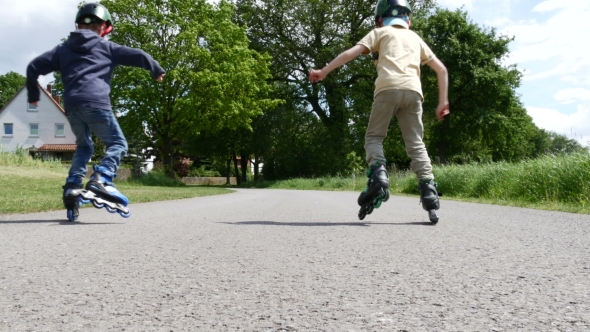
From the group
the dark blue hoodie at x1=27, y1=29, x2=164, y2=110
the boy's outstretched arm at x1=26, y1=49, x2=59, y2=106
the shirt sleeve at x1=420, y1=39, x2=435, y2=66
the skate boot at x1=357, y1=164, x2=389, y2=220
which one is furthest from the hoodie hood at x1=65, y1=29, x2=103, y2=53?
the shirt sleeve at x1=420, y1=39, x2=435, y2=66

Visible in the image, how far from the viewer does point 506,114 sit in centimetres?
3694

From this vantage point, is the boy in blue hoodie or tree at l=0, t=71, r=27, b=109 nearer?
the boy in blue hoodie

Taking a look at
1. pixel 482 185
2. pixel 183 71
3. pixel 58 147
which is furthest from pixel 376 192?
pixel 58 147

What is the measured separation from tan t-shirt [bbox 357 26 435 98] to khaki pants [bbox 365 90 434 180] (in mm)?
85

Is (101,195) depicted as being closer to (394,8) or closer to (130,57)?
(130,57)

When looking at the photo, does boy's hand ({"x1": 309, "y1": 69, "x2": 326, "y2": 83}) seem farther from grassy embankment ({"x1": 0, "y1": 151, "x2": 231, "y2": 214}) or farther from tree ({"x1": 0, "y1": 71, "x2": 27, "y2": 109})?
tree ({"x1": 0, "y1": 71, "x2": 27, "y2": 109})

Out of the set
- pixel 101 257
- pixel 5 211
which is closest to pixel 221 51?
pixel 5 211

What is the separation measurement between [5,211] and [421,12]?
116 ft

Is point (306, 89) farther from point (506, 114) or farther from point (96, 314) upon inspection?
point (96, 314)

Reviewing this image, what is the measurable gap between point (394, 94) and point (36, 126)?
52574 millimetres

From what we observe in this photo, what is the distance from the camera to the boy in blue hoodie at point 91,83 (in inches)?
199

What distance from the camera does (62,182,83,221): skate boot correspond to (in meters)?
5.02

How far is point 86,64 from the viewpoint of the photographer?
16.9ft

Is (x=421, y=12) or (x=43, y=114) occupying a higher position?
(x=421, y=12)
